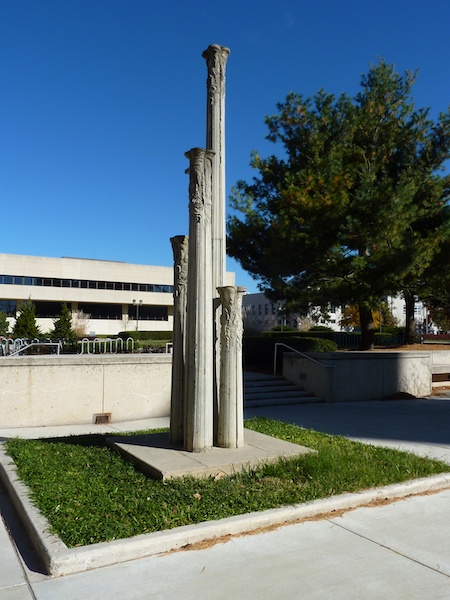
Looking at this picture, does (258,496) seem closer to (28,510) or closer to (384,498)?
(384,498)

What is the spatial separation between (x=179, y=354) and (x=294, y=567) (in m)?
3.51

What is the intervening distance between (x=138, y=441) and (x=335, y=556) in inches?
142

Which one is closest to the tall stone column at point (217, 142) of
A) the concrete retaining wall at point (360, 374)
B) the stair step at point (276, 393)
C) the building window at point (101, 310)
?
the stair step at point (276, 393)

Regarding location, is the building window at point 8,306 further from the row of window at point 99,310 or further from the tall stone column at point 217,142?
the tall stone column at point 217,142

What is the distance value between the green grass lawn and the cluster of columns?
34.5 inches

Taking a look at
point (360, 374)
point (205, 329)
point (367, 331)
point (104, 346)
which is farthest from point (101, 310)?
point (205, 329)

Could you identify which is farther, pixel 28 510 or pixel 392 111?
pixel 392 111

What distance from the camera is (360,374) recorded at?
45.9 feet

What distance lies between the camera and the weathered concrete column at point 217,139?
719cm

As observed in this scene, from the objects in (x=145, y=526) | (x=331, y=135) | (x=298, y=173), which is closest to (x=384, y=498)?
(x=145, y=526)

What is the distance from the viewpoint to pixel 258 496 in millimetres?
4906

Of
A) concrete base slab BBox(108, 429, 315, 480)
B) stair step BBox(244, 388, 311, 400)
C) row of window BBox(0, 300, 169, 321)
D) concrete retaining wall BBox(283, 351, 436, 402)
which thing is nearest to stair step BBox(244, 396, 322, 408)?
stair step BBox(244, 388, 311, 400)

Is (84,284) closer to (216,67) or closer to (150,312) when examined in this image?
(150,312)

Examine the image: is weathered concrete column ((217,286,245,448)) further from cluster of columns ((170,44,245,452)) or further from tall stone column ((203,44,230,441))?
tall stone column ((203,44,230,441))
